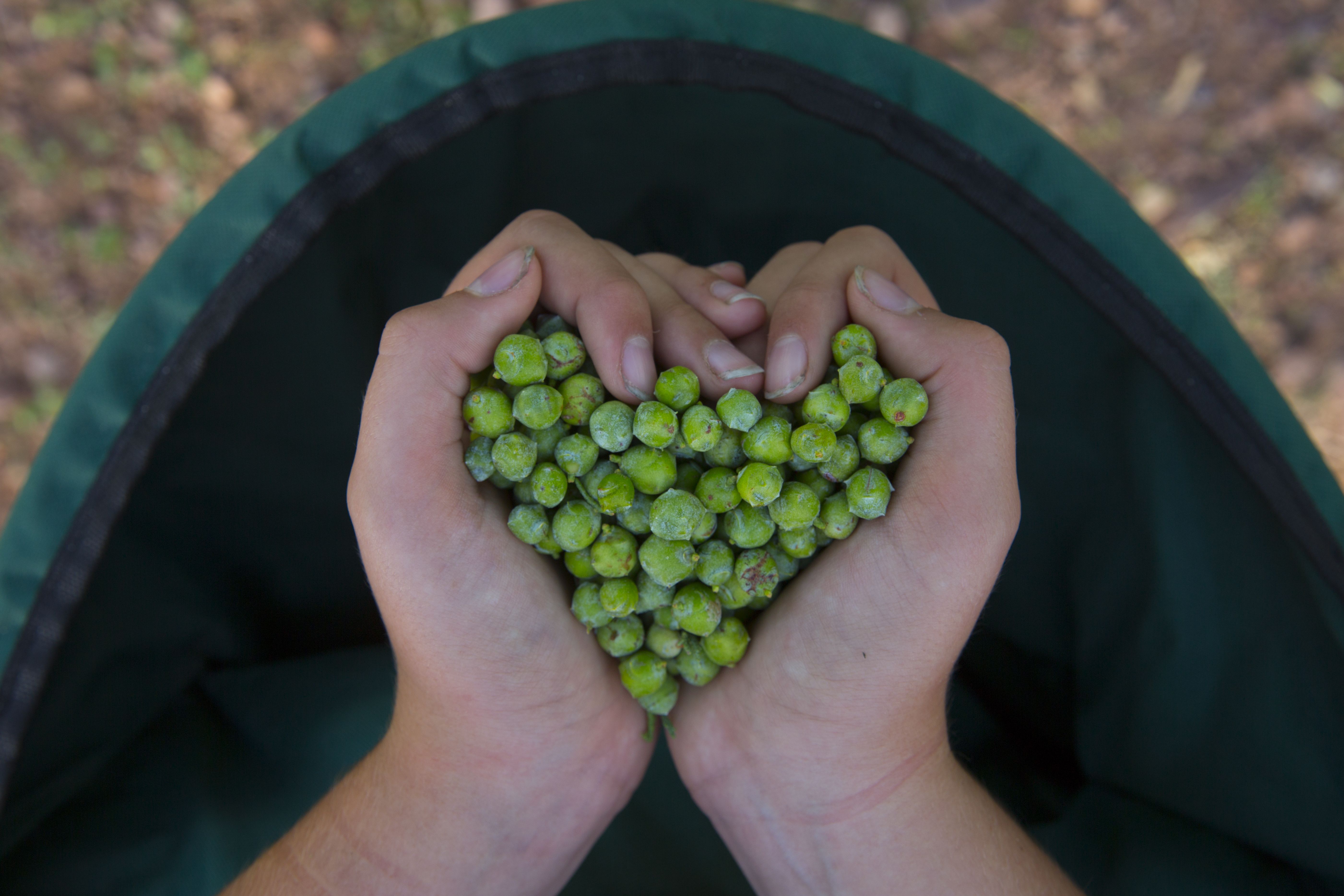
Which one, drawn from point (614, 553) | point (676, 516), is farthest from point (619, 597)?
point (676, 516)

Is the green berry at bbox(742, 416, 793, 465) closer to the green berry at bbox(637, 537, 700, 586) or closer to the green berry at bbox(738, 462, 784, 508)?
the green berry at bbox(738, 462, 784, 508)

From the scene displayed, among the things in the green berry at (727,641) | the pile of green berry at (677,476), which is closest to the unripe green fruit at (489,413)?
the pile of green berry at (677,476)

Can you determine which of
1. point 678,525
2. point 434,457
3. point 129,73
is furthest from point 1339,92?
point 129,73

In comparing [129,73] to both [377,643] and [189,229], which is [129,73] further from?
[377,643]

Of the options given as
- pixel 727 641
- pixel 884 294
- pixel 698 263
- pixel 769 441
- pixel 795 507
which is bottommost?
pixel 727 641

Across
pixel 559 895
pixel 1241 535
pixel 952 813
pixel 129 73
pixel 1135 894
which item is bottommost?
pixel 559 895

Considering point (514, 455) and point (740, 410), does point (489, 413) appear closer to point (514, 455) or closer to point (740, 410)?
point (514, 455)

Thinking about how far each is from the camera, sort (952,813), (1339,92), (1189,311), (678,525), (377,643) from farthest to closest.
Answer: (1339,92)
(377,643)
(1189,311)
(952,813)
(678,525)
